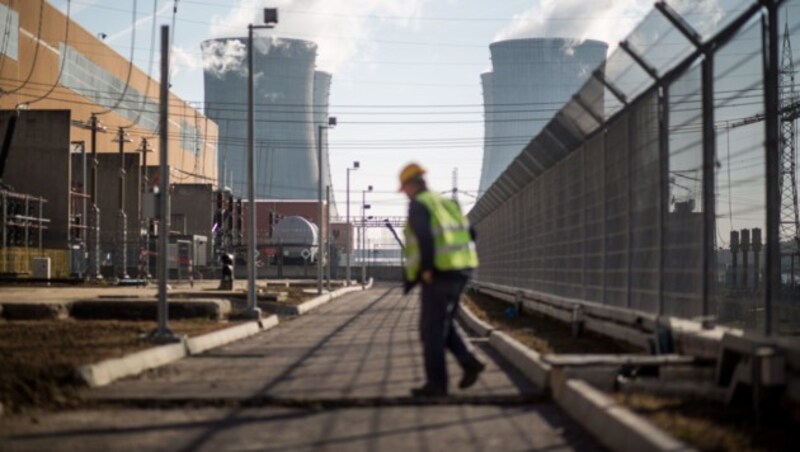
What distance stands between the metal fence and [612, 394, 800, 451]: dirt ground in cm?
76

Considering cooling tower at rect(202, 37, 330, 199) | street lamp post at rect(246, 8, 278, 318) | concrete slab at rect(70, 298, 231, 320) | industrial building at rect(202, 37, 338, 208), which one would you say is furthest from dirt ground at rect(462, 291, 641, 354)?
industrial building at rect(202, 37, 338, 208)

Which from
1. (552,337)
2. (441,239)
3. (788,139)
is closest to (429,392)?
(441,239)

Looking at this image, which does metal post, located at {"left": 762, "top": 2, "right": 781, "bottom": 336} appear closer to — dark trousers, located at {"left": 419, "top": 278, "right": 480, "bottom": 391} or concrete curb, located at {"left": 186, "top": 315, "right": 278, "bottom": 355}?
dark trousers, located at {"left": 419, "top": 278, "right": 480, "bottom": 391}

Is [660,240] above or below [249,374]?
above

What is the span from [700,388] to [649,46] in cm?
422

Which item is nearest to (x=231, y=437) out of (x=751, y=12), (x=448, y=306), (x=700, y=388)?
(x=448, y=306)

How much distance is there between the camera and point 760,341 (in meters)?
8.04

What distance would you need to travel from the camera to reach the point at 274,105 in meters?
153

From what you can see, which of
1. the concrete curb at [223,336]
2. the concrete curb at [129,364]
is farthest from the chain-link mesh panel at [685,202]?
the concrete curb at [223,336]

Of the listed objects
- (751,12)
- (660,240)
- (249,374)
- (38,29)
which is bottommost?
(249,374)

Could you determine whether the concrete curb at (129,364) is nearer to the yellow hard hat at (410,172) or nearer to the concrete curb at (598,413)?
the yellow hard hat at (410,172)

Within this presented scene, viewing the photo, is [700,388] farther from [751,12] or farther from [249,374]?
[249,374]

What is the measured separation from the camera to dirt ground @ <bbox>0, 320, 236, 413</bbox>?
988cm

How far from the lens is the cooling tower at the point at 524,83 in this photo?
154 m
